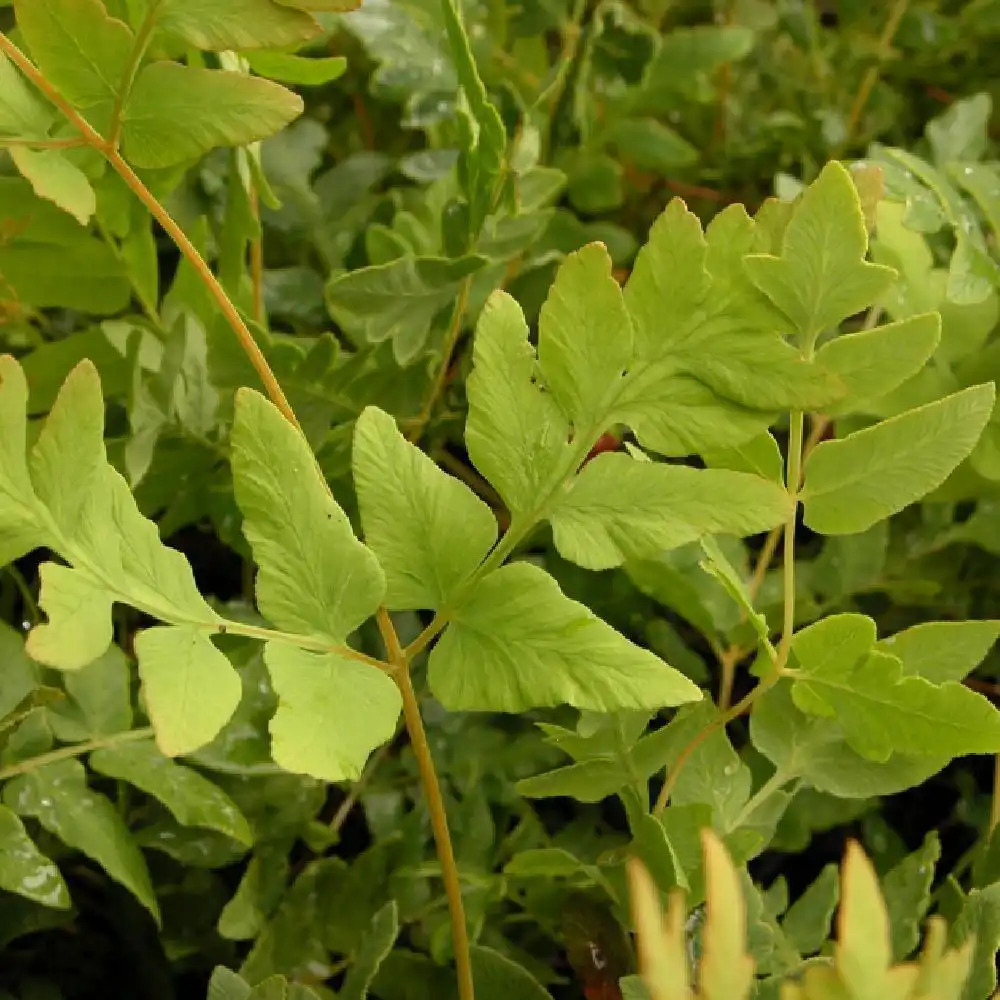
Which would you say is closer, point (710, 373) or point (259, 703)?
point (710, 373)

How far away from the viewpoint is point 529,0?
0.61 m

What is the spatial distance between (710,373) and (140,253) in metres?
0.27

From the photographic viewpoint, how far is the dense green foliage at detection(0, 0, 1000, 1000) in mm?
303

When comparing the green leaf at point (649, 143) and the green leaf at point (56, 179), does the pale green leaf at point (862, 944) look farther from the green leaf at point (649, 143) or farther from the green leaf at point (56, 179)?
the green leaf at point (649, 143)

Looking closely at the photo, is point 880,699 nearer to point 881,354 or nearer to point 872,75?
point 881,354

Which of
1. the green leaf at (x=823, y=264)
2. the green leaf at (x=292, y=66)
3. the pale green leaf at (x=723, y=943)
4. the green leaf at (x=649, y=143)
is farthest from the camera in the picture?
the green leaf at (x=649, y=143)

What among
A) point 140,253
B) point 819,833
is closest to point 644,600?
point 819,833

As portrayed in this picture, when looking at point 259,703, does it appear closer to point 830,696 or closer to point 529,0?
point 830,696

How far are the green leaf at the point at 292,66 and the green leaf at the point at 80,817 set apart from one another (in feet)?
0.88

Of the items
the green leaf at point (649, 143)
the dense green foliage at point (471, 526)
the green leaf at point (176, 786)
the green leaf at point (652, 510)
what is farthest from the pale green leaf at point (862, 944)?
the green leaf at point (649, 143)

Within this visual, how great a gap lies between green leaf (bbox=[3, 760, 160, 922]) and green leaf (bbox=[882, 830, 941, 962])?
0.26 m

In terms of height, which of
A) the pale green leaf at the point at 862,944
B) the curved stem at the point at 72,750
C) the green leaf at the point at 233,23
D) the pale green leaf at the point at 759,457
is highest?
the green leaf at the point at 233,23

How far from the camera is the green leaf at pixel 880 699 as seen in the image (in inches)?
13.0

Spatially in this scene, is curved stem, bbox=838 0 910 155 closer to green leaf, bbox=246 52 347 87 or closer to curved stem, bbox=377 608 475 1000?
green leaf, bbox=246 52 347 87
